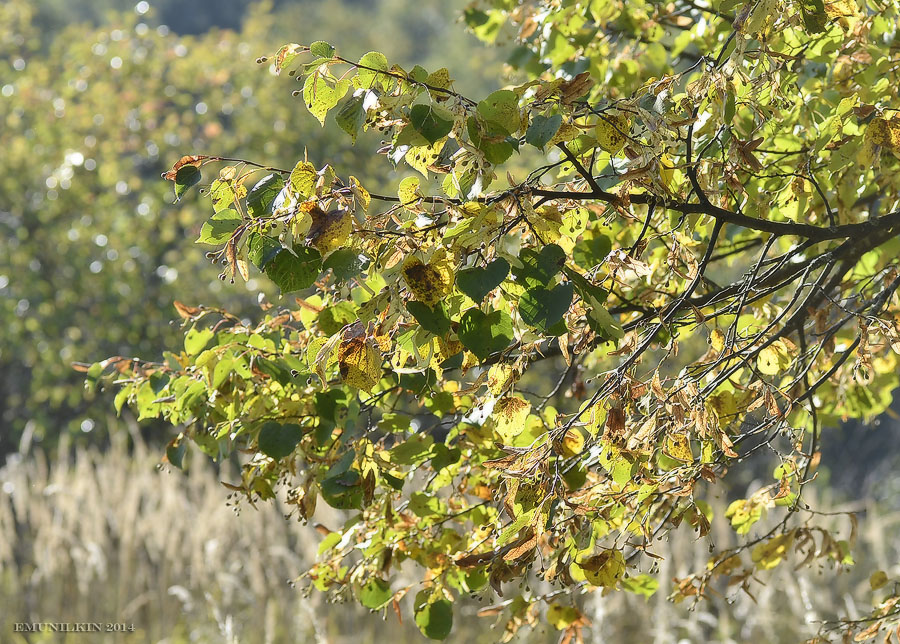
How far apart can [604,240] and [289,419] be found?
591 mm

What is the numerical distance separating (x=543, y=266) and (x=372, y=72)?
31 centimetres

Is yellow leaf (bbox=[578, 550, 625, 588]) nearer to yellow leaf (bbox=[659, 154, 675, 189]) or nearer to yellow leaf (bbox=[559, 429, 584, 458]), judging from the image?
yellow leaf (bbox=[559, 429, 584, 458])

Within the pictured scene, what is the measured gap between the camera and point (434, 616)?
4.99ft

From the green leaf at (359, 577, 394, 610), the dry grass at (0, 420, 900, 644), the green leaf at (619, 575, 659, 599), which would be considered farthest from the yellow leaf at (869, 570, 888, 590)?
the dry grass at (0, 420, 900, 644)

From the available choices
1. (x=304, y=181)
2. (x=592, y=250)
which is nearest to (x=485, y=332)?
(x=304, y=181)

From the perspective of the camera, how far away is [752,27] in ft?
3.71

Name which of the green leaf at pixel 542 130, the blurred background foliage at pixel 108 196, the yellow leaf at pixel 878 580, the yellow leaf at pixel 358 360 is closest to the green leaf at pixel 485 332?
the yellow leaf at pixel 358 360

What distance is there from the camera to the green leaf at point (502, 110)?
1083 millimetres

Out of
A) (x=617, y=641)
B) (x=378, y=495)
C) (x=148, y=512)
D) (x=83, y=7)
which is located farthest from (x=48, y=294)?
(x=83, y=7)

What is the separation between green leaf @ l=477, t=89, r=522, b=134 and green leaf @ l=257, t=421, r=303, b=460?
0.54m

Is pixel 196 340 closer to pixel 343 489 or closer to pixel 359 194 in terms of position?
pixel 343 489

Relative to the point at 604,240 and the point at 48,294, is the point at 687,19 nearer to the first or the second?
the point at 604,240

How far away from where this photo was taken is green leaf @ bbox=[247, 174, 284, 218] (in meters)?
1.12

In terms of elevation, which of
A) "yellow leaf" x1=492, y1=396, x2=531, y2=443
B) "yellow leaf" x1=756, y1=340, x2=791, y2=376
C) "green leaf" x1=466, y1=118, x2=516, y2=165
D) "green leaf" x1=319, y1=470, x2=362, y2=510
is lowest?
"green leaf" x1=319, y1=470, x2=362, y2=510
